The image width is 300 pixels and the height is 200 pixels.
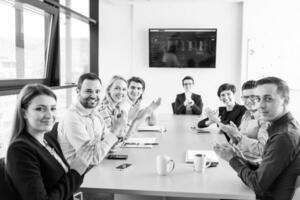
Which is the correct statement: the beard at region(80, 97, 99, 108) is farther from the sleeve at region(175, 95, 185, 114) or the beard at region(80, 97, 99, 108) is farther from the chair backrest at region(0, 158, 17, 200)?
the sleeve at region(175, 95, 185, 114)

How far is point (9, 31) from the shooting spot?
3.48m

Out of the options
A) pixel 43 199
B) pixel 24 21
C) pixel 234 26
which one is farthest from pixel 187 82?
pixel 43 199

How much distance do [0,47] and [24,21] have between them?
0.42 meters

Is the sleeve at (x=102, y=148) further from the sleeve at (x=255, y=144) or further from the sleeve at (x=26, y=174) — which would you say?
the sleeve at (x=255, y=144)

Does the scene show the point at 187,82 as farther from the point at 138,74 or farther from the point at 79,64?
the point at 79,64

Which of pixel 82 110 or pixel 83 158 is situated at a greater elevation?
pixel 82 110

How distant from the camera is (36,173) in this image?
1.40 meters

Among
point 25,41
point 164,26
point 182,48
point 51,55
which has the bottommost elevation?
point 51,55

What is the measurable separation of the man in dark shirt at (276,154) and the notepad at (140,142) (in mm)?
976

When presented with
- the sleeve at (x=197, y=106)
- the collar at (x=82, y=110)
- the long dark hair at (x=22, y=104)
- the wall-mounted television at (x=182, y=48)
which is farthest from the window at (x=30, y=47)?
the sleeve at (x=197, y=106)

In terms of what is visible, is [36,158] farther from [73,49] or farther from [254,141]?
[73,49]

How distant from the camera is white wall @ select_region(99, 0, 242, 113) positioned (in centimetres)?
615

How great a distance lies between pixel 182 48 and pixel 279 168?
16.1 feet

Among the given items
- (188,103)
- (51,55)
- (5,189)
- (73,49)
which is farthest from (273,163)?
(73,49)
